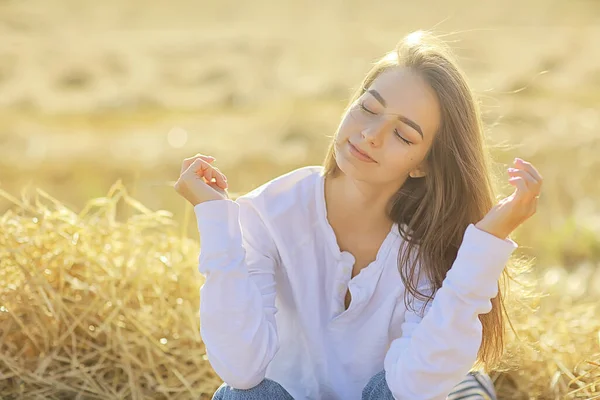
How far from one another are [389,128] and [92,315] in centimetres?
122

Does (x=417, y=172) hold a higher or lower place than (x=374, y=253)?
higher

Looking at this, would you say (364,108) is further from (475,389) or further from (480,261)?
(475,389)

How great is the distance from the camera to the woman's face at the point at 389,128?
90.0 inches

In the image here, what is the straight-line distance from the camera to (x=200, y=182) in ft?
7.51

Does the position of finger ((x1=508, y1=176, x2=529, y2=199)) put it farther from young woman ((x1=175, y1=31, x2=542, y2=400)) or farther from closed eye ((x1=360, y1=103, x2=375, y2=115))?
closed eye ((x1=360, y1=103, x2=375, y2=115))

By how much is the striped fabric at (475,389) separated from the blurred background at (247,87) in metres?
1.63

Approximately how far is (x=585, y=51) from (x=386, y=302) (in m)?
6.51

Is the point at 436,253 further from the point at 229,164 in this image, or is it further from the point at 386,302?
the point at 229,164

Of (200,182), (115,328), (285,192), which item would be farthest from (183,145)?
(200,182)

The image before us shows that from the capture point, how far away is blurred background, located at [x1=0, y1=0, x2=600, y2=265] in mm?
5574

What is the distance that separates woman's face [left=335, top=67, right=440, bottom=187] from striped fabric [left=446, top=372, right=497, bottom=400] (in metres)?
0.67

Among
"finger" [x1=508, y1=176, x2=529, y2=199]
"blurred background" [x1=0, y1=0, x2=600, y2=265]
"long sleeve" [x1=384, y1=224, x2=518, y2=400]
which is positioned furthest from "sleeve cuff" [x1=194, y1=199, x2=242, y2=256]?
"blurred background" [x1=0, y1=0, x2=600, y2=265]

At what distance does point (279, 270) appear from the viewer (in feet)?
8.30

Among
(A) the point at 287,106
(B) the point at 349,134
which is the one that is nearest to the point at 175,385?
(B) the point at 349,134
